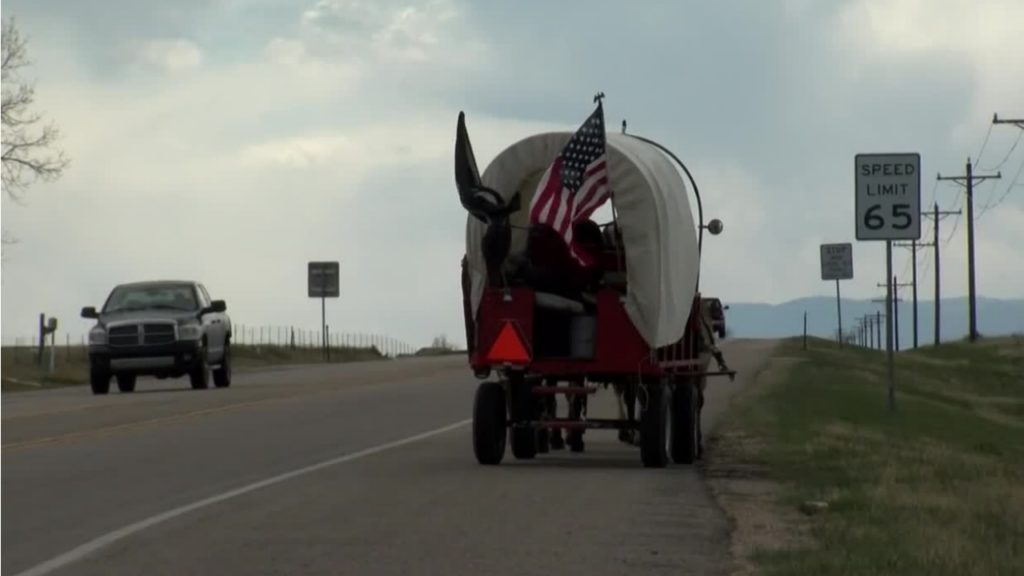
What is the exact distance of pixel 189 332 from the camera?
39.3 metres

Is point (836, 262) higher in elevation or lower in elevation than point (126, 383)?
higher

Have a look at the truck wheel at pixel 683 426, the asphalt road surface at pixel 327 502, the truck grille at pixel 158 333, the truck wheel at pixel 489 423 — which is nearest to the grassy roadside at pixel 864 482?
the truck wheel at pixel 683 426

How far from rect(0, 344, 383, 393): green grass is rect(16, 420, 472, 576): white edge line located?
2465 centimetres

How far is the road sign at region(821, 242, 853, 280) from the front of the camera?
5581 centimetres

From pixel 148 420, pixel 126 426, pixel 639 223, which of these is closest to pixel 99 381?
pixel 148 420

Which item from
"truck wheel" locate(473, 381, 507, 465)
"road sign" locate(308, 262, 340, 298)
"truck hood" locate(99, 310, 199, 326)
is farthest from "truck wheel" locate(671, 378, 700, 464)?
"road sign" locate(308, 262, 340, 298)

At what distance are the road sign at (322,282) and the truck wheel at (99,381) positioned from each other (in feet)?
110

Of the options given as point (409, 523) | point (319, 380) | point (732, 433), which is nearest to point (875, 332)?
point (319, 380)

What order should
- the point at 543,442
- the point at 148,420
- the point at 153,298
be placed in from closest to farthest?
the point at 543,442, the point at 148,420, the point at 153,298

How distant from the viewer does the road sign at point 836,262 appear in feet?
183

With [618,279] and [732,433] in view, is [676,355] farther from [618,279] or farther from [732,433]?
[732,433]

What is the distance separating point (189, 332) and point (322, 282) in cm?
3427

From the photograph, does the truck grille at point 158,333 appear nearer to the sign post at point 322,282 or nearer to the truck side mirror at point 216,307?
the truck side mirror at point 216,307

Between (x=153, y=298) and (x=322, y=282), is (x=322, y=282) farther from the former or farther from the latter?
(x=153, y=298)
